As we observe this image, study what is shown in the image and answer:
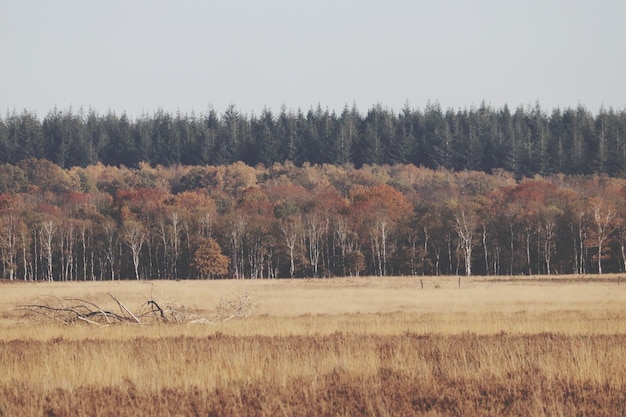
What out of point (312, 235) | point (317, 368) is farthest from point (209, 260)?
point (317, 368)

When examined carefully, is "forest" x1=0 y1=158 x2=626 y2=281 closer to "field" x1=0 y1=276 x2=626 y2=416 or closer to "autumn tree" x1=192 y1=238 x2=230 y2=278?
"autumn tree" x1=192 y1=238 x2=230 y2=278

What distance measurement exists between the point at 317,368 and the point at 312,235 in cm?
8855

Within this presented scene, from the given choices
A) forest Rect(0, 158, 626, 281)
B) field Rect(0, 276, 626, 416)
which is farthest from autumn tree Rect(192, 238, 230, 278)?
field Rect(0, 276, 626, 416)

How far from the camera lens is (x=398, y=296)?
158 ft

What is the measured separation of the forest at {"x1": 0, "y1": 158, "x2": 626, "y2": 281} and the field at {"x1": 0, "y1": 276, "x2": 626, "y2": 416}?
6944 centimetres

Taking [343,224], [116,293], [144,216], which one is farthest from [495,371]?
[144,216]

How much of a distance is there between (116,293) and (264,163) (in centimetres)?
14449

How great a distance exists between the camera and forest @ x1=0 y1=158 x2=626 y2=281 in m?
96.6

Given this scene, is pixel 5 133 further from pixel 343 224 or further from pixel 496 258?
pixel 496 258

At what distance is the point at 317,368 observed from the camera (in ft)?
53.8

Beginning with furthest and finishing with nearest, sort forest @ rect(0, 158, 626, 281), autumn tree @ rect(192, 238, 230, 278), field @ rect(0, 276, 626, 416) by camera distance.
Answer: autumn tree @ rect(192, 238, 230, 278) → forest @ rect(0, 158, 626, 281) → field @ rect(0, 276, 626, 416)

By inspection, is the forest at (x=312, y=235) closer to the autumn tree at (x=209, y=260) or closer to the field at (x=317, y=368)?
the autumn tree at (x=209, y=260)

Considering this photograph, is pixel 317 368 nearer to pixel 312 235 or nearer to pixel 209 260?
pixel 209 260

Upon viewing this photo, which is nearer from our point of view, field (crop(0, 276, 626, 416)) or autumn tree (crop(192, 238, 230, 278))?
field (crop(0, 276, 626, 416))
